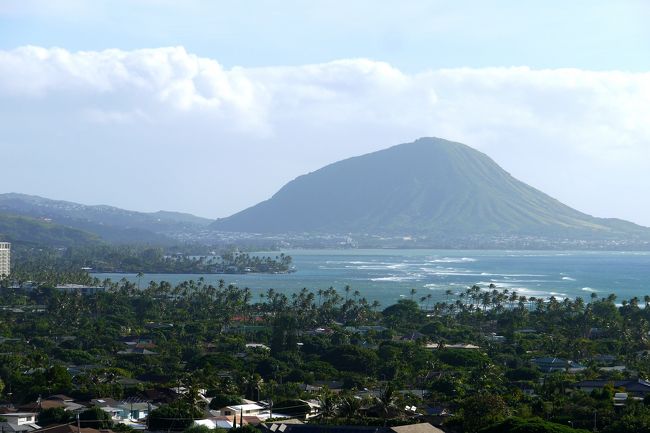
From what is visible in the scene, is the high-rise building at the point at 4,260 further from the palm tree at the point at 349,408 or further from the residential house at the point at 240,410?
the palm tree at the point at 349,408

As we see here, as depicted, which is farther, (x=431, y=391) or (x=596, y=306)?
(x=596, y=306)

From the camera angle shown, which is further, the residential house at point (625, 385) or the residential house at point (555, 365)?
the residential house at point (555, 365)

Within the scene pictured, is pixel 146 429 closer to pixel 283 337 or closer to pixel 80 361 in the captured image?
pixel 80 361

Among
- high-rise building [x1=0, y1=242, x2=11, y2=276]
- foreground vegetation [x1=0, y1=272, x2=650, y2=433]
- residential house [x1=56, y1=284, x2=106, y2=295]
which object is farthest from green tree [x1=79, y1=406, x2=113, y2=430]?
high-rise building [x1=0, y1=242, x2=11, y2=276]

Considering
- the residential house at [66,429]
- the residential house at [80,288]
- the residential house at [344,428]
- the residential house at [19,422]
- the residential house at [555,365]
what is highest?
the residential house at [80,288]

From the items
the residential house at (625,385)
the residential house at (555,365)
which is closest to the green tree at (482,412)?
the residential house at (625,385)

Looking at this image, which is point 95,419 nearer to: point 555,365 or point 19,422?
point 19,422

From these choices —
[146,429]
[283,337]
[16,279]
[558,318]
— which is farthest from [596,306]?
[16,279]

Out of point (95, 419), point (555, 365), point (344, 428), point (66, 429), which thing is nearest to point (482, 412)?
point (344, 428)

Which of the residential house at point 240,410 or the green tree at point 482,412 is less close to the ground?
the green tree at point 482,412
